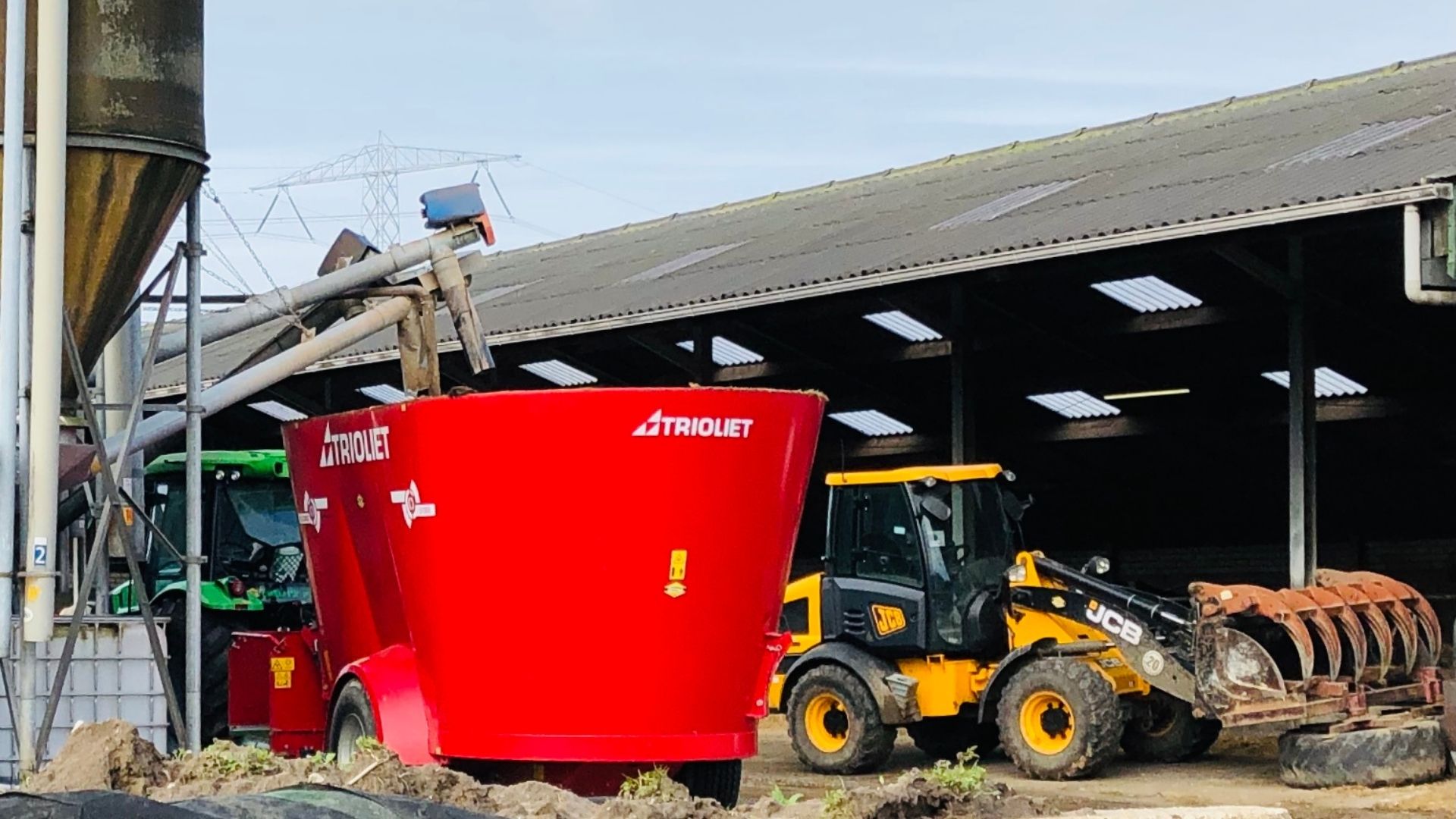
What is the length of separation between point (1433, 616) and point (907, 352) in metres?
7.86

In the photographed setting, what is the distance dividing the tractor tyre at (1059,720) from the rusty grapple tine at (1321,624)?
144 cm

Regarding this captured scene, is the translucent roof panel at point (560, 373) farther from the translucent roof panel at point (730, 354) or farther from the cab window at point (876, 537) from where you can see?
the cab window at point (876, 537)

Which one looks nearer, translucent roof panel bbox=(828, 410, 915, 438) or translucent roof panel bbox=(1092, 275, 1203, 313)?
translucent roof panel bbox=(1092, 275, 1203, 313)

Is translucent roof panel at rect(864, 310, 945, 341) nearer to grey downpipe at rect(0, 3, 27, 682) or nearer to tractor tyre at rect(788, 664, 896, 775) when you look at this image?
tractor tyre at rect(788, 664, 896, 775)

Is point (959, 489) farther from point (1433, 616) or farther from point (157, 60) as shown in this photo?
point (157, 60)

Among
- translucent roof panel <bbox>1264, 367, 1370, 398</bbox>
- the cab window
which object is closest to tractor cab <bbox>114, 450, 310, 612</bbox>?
the cab window

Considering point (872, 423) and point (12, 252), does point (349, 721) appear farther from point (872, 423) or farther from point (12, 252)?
point (872, 423)

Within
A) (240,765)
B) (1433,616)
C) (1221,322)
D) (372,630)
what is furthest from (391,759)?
(1221,322)

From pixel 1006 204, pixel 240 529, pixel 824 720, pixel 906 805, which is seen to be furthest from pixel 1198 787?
pixel 1006 204

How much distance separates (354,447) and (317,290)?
2.74 meters

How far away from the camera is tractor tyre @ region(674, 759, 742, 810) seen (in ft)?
36.1

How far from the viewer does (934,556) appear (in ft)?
51.4

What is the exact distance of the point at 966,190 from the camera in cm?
2442

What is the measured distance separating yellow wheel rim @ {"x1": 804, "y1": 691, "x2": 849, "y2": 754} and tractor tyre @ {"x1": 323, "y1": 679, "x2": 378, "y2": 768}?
531 cm
